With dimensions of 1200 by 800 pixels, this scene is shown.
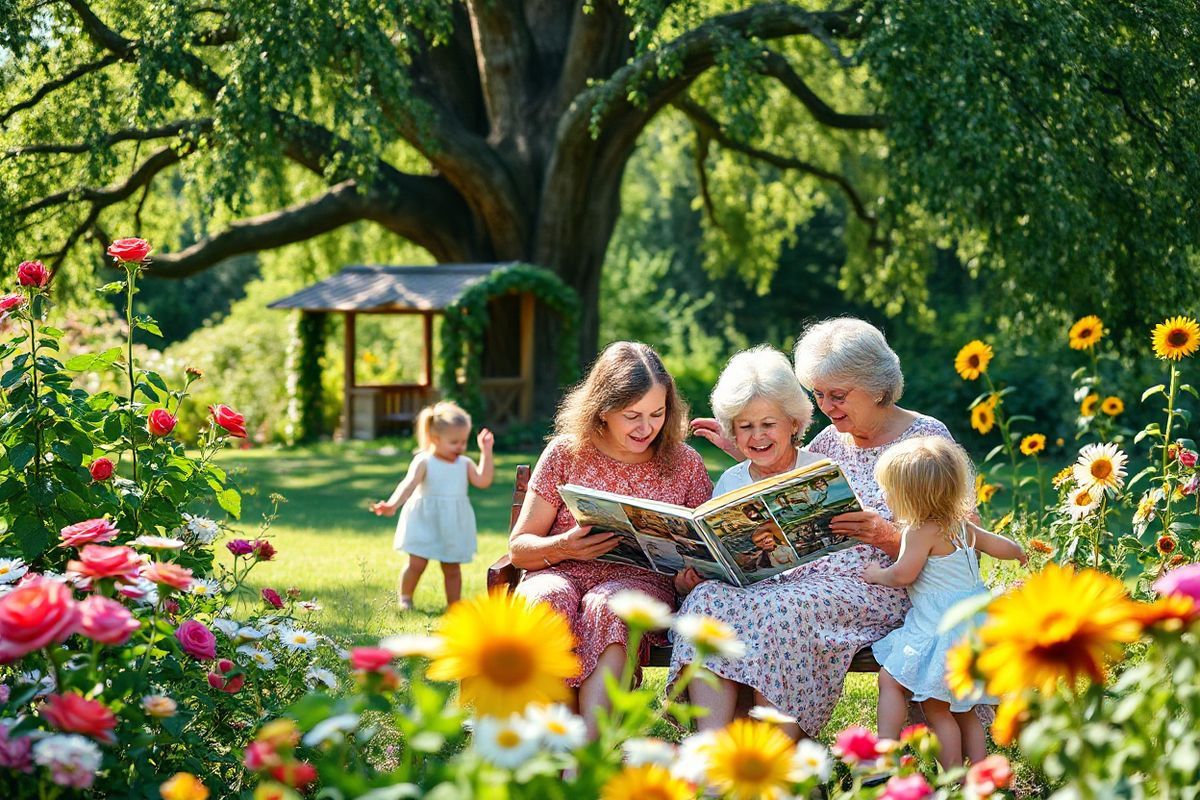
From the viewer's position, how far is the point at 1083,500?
4.48 meters

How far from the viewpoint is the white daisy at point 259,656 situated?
3.16 metres

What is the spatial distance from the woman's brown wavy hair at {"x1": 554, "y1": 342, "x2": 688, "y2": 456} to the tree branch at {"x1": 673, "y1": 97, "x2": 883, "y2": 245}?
35.7ft

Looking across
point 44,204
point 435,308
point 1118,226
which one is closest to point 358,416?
point 435,308

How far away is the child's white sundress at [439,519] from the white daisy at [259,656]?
3.22m

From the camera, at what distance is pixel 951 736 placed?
3.51 metres

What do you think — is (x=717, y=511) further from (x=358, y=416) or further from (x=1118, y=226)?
(x=358, y=416)

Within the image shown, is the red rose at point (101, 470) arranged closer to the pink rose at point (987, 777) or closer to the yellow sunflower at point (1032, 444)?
the pink rose at point (987, 777)

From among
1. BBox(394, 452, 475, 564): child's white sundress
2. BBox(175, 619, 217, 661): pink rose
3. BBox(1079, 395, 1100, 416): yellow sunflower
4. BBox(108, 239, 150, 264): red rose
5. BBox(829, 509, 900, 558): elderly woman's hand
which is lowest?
BBox(394, 452, 475, 564): child's white sundress

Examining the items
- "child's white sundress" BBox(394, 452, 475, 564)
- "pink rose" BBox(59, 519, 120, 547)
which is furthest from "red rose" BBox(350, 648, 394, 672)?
"child's white sundress" BBox(394, 452, 475, 564)

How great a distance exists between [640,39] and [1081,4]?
10.1ft

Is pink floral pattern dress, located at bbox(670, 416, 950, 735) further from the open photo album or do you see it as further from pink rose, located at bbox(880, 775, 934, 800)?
pink rose, located at bbox(880, 775, 934, 800)

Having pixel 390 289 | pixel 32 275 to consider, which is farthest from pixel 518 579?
pixel 390 289

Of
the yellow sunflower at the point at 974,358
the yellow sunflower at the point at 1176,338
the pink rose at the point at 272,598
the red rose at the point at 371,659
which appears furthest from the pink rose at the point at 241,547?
the yellow sunflower at the point at 1176,338

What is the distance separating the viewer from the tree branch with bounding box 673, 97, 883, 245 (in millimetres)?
15362
